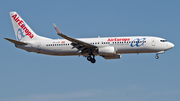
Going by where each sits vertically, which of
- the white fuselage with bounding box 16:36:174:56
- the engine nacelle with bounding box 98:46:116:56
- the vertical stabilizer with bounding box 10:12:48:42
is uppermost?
the vertical stabilizer with bounding box 10:12:48:42

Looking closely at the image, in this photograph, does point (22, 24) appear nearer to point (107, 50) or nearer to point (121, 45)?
→ point (107, 50)

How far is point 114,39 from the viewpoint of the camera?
196 ft

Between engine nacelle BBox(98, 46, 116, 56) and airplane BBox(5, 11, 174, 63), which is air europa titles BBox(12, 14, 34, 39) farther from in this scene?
A: engine nacelle BBox(98, 46, 116, 56)

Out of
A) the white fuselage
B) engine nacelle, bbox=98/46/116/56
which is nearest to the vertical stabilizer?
the white fuselage

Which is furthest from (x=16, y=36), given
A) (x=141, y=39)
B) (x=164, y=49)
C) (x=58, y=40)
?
(x=164, y=49)

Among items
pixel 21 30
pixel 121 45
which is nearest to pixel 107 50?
pixel 121 45

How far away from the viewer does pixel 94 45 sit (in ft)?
197

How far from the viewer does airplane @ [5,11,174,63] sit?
193ft

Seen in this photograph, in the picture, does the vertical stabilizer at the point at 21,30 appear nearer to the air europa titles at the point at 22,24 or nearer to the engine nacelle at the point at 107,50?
the air europa titles at the point at 22,24

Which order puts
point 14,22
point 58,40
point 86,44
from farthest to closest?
point 14,22 < point 58,40 < point 86,44

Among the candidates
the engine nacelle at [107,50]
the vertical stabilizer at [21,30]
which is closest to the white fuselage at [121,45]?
the engine nacelle at [107,50]

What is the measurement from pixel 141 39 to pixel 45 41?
17583 millimetres

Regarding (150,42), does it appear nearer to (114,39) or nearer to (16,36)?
(114,39)

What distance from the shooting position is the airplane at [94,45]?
58688mm
